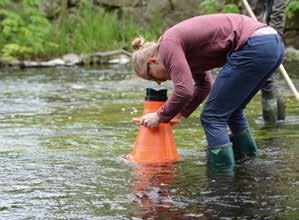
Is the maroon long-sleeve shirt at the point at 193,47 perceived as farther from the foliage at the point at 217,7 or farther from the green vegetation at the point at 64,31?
the green vegetation at the point at 64,31

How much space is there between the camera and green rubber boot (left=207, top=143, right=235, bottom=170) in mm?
4023

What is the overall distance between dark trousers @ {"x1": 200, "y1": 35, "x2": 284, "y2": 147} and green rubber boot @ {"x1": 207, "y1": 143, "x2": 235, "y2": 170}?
0.11ft

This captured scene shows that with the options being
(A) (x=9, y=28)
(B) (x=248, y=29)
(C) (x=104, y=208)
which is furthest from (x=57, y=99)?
(A) (x=9, y=28)

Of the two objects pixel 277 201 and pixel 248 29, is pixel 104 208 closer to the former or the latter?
pixel 277 201

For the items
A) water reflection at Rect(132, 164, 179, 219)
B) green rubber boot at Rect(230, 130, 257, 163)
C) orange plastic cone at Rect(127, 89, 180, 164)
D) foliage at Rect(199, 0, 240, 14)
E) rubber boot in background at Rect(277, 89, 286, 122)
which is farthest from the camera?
foliage at Rect(199, 0, 240, 14)

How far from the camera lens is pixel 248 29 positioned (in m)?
3.97

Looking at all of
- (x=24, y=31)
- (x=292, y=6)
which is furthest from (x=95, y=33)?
(x=292, y=6)

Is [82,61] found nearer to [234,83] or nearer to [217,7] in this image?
[217,7]

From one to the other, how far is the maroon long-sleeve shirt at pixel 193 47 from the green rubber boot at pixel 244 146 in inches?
22.5

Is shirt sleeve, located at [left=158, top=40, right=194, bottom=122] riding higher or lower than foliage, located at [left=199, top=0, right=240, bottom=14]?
lower

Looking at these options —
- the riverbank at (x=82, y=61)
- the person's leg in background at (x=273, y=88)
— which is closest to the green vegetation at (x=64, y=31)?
the riverbank at (x=82, y=61)

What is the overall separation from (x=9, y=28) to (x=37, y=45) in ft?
2.78

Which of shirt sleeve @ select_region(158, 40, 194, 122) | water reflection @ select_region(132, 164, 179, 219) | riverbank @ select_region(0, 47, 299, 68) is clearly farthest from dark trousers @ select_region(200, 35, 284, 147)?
riverbank @ select_region(0, 47, 299, 68)

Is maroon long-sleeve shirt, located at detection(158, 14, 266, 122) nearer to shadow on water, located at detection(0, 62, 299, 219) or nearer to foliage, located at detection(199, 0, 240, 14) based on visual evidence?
shadow on water, located at detection(0, 62, 299, 219)
